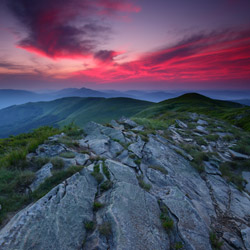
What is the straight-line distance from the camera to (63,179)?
641 centimetres

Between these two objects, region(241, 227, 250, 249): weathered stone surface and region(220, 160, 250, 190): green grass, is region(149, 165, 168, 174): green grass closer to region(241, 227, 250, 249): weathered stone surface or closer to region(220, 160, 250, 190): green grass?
region(241, 227, 250, 249): weathered stone surface

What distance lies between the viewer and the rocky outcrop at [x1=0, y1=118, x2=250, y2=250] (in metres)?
4.28

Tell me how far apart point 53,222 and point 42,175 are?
270 cm

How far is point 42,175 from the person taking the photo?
21.3 ft

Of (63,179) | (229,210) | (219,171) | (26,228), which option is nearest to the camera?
(26,228)

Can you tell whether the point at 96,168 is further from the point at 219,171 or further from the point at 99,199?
the point at 219,171

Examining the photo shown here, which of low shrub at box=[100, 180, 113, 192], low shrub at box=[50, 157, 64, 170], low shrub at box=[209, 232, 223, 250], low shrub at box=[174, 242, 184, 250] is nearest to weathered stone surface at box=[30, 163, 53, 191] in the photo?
low shrub at box=[50, 157, 64, 170]

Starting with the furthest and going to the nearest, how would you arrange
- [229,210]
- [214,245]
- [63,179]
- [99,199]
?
[229,210], [63,179], [99,199], [214,245]

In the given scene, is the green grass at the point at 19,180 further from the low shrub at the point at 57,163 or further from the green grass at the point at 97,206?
the green grass at the point at 97,206

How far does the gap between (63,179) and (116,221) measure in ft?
10.6

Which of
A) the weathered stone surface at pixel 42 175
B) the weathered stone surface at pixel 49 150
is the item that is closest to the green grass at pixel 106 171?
the weathered stone surface at pixel 42 175

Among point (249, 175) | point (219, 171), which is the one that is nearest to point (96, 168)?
point (219, 171)

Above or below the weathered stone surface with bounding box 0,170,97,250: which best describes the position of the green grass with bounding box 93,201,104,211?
below

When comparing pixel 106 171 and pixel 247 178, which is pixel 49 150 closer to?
pixel 106 171
